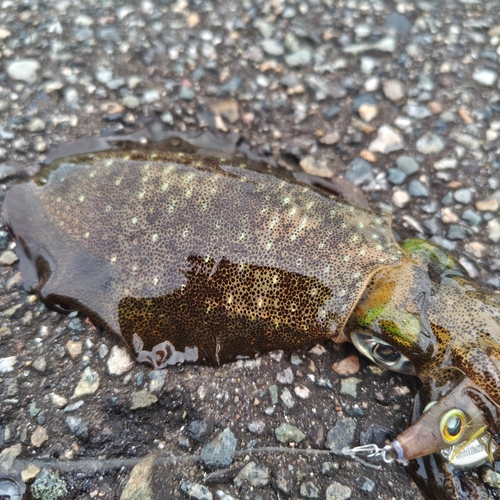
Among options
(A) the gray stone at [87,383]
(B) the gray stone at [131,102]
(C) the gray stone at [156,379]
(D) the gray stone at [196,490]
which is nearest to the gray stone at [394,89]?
(B) the gray stone at [131,102]

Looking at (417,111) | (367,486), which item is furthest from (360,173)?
(367,486)

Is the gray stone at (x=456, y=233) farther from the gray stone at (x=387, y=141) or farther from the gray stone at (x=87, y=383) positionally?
the gray stone at (x=87, y=383)

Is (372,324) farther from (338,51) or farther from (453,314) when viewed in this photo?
(338,51)

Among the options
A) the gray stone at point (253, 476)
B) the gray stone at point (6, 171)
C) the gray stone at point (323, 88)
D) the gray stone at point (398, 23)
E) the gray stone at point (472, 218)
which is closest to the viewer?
the gray stone at point (253, 476)

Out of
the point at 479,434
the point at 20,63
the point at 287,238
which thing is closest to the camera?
the point at 479,434

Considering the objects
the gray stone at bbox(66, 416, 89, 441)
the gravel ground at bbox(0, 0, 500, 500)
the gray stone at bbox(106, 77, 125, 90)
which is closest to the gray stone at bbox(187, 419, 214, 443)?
the gravel ground at bbox(0, 0, 500, 500)

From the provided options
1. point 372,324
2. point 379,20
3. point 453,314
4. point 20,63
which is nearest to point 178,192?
point 372,324
